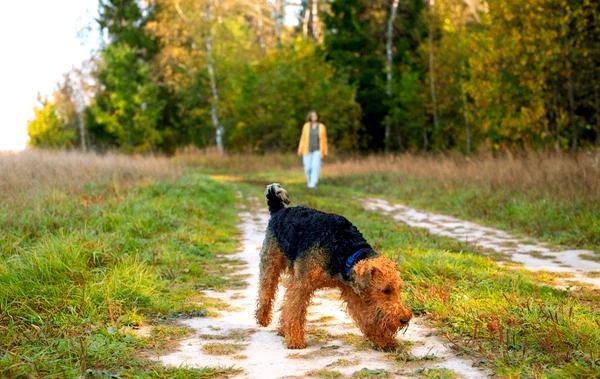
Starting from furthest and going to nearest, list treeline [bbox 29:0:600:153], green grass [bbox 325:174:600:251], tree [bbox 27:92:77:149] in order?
tree [bbox 27:92:77:149] → treeline [bbox 29:0:600:153] → green grass [bbox 325:174:600:251]

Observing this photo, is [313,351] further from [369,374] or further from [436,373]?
[436,373]

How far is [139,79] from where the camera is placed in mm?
34969

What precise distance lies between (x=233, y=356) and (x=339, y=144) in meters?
25.9

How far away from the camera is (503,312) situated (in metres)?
4.22

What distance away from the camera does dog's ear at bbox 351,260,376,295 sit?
3.58 metres

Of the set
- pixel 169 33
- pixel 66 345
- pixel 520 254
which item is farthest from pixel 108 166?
pixel 169 33

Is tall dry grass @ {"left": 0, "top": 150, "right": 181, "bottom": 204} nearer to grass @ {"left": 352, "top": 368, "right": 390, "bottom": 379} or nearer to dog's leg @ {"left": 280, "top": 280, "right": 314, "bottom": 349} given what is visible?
dog's leg @ {"left": 280, "top": 280, "right": 314, "bottom": 349}

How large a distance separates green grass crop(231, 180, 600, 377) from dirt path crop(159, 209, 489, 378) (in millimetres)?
189

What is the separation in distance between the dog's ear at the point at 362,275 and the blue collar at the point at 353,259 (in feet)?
0.27

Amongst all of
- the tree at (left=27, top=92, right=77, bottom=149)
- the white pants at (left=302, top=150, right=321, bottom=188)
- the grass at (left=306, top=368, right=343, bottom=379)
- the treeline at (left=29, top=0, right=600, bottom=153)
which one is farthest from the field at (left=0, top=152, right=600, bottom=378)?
the tree at (left=27, top=92, right=77, bottom=149)

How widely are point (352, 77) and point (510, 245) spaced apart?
2380 cm

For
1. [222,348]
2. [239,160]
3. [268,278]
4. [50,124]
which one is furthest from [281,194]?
[50,124]

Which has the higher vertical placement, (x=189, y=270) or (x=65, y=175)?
(x=65, y=175)

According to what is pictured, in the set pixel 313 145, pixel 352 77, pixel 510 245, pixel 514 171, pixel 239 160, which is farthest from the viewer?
pixel 352 77
